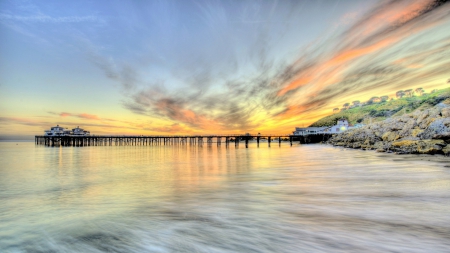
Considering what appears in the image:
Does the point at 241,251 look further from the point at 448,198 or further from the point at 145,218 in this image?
the point at 448,198

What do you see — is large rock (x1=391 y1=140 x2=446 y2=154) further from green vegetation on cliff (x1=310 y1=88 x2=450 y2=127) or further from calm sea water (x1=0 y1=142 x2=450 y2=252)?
green vegetation on cliff (x1=310 y1=88 x2=450 y2=127)

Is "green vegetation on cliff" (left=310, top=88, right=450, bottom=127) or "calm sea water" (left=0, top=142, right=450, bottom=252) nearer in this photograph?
"calm sea water" (left=0, top=142, right=450, bottom=252)

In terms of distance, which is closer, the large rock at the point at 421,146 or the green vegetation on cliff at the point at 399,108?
the large rock at the point at 421,146

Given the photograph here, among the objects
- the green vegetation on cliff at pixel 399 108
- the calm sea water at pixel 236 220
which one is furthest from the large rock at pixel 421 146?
the green vegetation on cliff at pixel 399 108

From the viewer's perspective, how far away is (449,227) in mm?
4070

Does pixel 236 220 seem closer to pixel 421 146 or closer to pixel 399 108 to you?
pixel 421 146

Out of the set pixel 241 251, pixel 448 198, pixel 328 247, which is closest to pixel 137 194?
pixel 241 251

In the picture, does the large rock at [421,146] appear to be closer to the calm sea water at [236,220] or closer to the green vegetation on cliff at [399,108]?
the calm sea water at [236,220]

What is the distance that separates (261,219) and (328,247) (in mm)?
1635

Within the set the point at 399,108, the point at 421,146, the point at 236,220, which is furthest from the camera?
the point at 399,108

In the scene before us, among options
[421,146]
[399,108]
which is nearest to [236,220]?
[421,146]

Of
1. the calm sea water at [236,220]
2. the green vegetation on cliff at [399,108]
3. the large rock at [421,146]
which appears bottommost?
the calm sea water at [236,220]

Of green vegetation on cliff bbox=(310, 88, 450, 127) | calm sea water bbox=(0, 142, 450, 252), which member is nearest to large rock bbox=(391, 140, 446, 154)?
calm sea water bbox=(0, 142, 450, 252)

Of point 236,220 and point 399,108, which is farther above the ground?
point 399,108
